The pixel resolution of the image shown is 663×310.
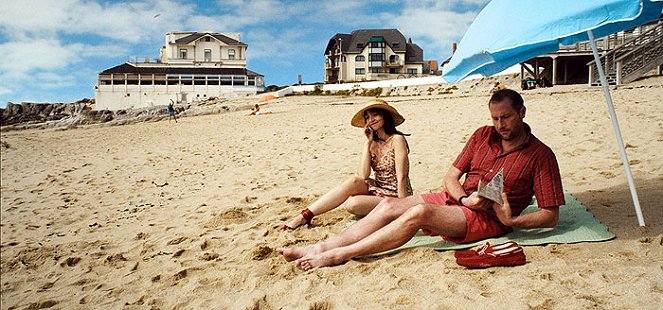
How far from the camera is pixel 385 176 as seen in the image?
14.1 ft

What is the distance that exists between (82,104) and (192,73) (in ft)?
48.9

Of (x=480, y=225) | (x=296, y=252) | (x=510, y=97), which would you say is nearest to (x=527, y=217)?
(x=480, y=225)

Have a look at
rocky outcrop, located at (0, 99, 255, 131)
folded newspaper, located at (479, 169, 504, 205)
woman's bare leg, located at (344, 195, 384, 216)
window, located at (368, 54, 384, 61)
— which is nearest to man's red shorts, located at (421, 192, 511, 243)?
folded newspaper, located at (479, 169, 504, 205)

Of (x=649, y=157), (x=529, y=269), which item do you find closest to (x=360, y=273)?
(x=529, y=269)

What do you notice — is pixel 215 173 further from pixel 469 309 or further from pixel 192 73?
pixel 192 73

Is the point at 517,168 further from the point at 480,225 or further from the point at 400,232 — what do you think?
the point at 400,232

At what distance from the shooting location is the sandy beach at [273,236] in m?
2.71

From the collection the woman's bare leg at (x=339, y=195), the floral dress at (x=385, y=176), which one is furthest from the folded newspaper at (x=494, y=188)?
the woman's bare leg at (x=339, y=195)

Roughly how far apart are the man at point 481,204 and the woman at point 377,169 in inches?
23.5

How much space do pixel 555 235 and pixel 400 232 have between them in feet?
3.89

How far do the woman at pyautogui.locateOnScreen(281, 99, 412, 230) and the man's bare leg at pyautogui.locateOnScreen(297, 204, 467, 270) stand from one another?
79 centimetres

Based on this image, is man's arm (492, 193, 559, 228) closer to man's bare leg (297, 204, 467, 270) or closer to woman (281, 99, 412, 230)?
man's bare leg (297, 204, 467, 270)

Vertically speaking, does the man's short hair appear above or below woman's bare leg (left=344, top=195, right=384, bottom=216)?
above

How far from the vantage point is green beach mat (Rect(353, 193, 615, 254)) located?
3.34 meters
